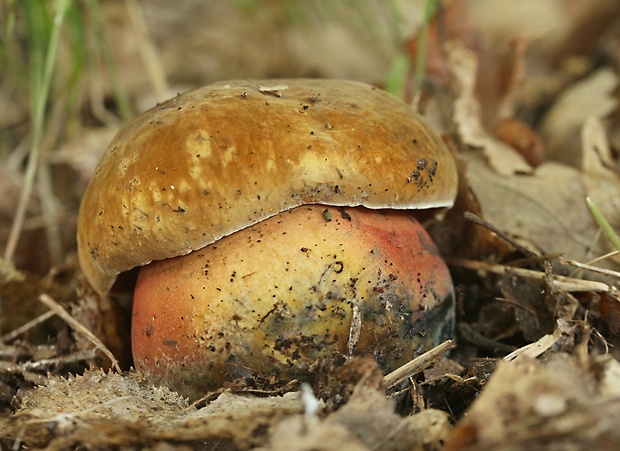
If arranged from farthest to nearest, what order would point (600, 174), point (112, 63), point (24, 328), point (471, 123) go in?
1. point (112, 63)
2. point (471, 123)
3. point (600, 174)
4. point (24, 328)

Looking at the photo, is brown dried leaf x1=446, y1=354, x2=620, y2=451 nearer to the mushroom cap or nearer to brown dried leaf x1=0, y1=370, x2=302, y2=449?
brown dried leaf x1=0, y1=370, x2=302, y2=449

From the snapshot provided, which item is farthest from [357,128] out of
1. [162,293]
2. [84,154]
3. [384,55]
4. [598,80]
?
[384,55]

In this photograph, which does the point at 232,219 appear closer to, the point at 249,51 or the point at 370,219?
the point at 370,219

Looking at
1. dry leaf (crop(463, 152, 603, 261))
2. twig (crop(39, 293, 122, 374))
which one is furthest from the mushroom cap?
dry leaf (crop(463, 152, 603, 261))

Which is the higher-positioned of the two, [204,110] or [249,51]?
[204,110]

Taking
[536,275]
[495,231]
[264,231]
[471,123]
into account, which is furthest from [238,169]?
[471,123]

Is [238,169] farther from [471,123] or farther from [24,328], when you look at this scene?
[471,123]

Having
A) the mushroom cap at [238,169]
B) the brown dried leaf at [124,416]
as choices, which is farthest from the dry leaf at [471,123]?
the brown dried leaf at [124,416]
